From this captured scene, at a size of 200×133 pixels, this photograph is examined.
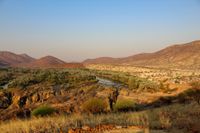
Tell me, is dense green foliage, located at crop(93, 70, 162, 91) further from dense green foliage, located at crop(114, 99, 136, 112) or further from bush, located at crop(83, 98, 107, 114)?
bush, located at crop(83, 98, 107, 114)

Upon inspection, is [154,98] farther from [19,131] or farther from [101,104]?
[19,131]

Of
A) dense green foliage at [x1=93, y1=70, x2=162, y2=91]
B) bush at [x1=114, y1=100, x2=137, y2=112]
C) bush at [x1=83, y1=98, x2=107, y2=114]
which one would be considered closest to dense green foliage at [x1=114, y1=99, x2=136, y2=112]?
bush at [x1=114, y1=100, x2=137, y2=112]

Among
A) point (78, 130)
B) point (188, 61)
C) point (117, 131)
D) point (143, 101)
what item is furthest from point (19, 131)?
point (188, 61)

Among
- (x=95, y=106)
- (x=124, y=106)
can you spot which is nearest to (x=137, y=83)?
(x=124, y=106)

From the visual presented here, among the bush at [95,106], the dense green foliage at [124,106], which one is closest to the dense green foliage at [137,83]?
the dense green foliage at [124,106]

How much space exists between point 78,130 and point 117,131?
41.4 inches

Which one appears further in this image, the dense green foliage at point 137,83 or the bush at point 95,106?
the dense green foliage at point 137,83

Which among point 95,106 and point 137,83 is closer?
point 95,106

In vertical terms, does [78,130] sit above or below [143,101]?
above

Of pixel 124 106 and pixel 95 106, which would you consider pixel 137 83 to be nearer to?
pixel 124 106

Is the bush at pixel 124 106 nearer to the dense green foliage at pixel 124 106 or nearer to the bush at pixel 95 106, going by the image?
the dense green foliage at pixel 124 106

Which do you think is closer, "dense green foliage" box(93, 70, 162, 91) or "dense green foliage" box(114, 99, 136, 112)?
"dense green foliage" box(114, 99, 136, 112)

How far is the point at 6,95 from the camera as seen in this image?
29.2 metres

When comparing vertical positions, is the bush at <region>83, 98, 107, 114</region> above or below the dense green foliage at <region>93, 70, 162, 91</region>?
above
